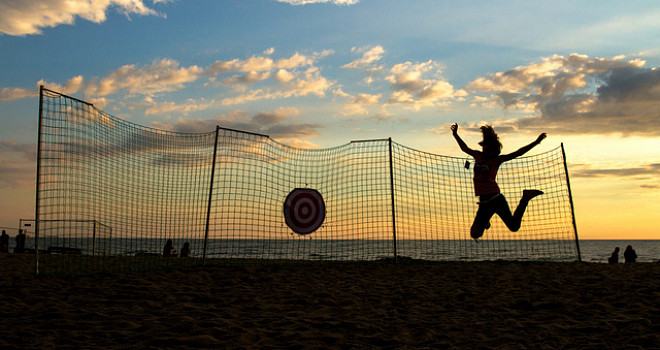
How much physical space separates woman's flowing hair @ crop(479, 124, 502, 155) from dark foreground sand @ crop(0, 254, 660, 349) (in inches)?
91.0

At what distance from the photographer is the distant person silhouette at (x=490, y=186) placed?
760 cm

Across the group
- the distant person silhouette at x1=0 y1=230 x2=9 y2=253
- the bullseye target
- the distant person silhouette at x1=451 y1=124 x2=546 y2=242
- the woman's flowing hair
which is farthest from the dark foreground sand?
the distant person silhouette at x1=0 y1=230 x2=9 y2=253

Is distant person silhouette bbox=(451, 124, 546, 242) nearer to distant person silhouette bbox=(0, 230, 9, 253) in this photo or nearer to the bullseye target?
the bullseye target

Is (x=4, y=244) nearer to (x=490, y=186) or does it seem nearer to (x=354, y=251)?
(x=490, y=186)

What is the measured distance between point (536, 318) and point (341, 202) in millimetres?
6398

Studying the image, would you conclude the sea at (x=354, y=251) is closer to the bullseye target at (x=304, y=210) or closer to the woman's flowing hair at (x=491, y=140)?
the bullseye target at (x=304, y=210)

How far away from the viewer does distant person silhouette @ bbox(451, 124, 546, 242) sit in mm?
7602

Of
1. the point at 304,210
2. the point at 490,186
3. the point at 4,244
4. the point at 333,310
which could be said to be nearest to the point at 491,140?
the point at 490,186

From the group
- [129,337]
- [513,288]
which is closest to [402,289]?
[513,288]

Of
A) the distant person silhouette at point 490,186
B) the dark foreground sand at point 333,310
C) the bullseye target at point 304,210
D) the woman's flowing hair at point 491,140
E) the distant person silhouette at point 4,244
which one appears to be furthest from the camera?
the distant person silhouette at point 4,244

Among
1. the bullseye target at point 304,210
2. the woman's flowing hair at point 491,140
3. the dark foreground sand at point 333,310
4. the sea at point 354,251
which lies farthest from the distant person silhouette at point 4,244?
the woman's flowing hair at point 491,140

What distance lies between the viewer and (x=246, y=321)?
203 inches

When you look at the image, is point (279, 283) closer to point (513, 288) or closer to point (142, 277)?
point (142, 277)

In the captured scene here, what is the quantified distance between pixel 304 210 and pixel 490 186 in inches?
180
